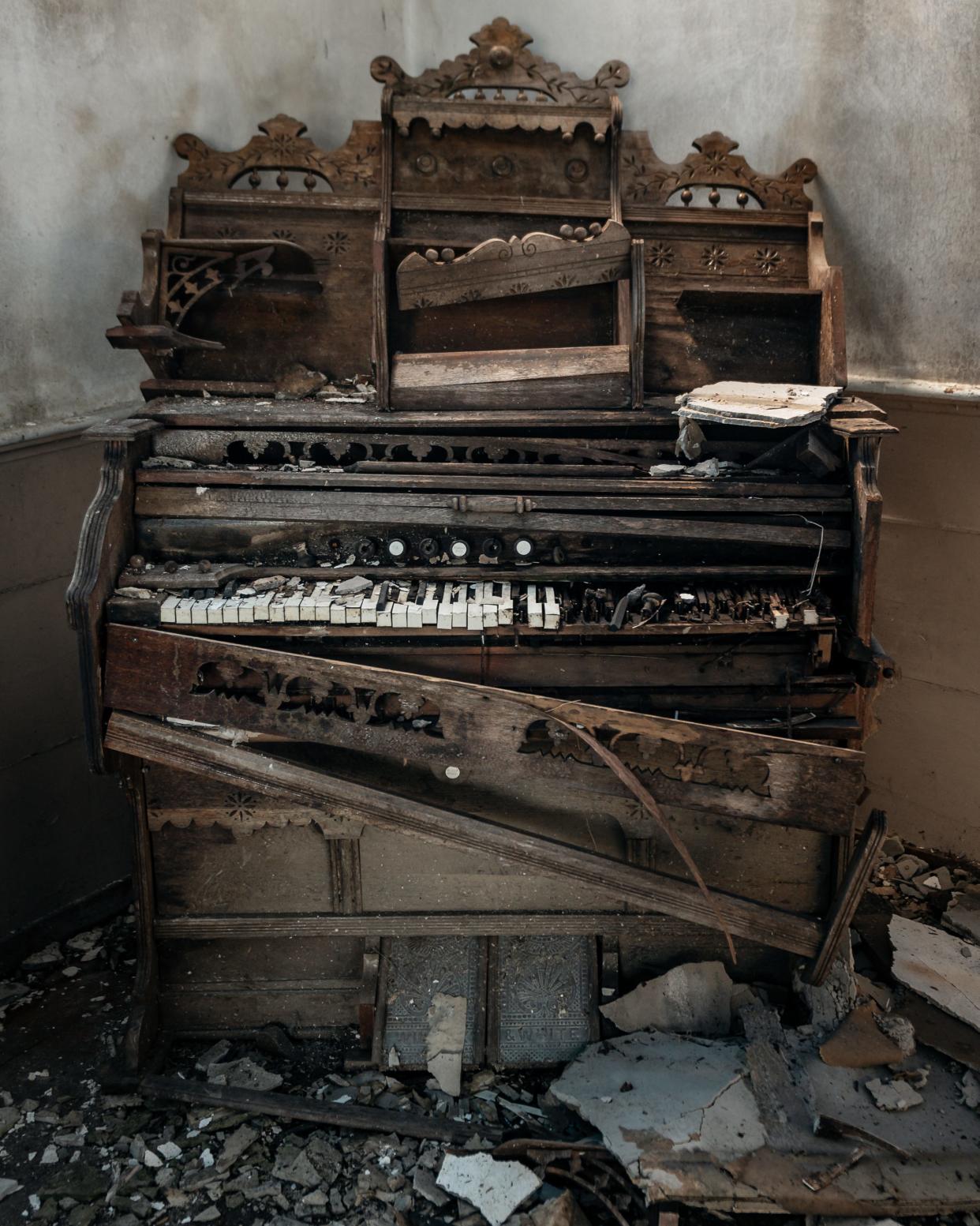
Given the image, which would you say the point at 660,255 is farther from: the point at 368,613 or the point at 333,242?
the point at 368,613

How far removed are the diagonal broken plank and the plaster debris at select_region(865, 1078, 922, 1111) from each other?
420mm

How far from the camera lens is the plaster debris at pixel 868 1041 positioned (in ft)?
11.2

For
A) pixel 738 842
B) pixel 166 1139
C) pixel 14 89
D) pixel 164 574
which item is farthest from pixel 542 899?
pixel 14 89

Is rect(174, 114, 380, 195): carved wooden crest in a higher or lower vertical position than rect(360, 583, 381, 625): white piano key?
higher

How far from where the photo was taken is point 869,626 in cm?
330

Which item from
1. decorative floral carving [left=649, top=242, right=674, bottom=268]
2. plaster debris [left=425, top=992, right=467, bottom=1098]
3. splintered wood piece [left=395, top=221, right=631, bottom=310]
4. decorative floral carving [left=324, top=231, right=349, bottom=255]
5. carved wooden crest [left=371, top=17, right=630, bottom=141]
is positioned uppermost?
carved wooden crest [left=371, top=17, right=630, bottom=141]

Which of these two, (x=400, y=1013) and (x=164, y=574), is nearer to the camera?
(x=164, y=574)

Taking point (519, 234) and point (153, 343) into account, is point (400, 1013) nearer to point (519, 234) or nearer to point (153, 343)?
point (153, 343)

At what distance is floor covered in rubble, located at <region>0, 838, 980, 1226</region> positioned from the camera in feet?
10.2

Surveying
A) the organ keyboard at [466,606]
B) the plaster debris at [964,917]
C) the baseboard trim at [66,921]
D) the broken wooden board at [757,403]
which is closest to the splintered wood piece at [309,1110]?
the baseboard trim at [66,921]

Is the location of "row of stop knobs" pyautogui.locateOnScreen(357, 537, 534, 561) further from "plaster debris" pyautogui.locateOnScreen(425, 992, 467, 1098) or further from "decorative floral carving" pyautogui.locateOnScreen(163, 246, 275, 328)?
"plaster debris" pyautogui.locateOnScreen(425, 992, 467, 1098)

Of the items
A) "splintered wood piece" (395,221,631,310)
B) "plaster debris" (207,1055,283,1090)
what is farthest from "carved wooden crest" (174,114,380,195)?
"plaster debris" (207,1055,283,1090)

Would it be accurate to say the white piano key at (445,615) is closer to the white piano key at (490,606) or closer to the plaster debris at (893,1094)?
the white piano key at (490,606)

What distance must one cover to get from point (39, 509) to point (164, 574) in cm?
121
